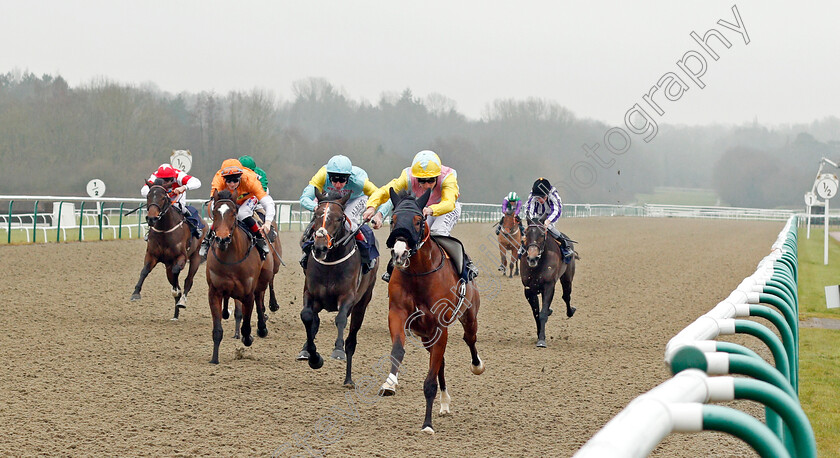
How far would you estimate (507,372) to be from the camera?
7.64 meters

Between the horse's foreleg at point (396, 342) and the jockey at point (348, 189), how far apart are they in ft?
5.94

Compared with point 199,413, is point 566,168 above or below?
above

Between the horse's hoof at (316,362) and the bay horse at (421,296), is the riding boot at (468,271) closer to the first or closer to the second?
the bay horse at (421,296)

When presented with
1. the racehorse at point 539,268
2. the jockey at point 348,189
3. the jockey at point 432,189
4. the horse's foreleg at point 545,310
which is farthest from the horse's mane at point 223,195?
the horse's foreleg at point 545,310

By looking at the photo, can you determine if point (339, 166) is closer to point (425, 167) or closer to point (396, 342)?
point (425, 167)

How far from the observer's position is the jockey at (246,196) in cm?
795

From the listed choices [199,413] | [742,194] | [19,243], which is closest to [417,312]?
[199,413]

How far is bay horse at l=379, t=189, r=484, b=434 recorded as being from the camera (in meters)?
5.31

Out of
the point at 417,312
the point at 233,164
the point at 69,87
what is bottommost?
the point at 417,312

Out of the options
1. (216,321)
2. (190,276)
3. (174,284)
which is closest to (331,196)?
(216,321)

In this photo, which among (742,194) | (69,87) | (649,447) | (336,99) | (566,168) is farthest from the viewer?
(742,194)

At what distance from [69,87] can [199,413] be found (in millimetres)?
39723

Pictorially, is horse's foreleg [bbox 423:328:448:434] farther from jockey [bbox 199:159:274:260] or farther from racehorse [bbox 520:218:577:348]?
racehorse [bbox 520:218:577:348]

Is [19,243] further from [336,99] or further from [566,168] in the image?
[336,99]
